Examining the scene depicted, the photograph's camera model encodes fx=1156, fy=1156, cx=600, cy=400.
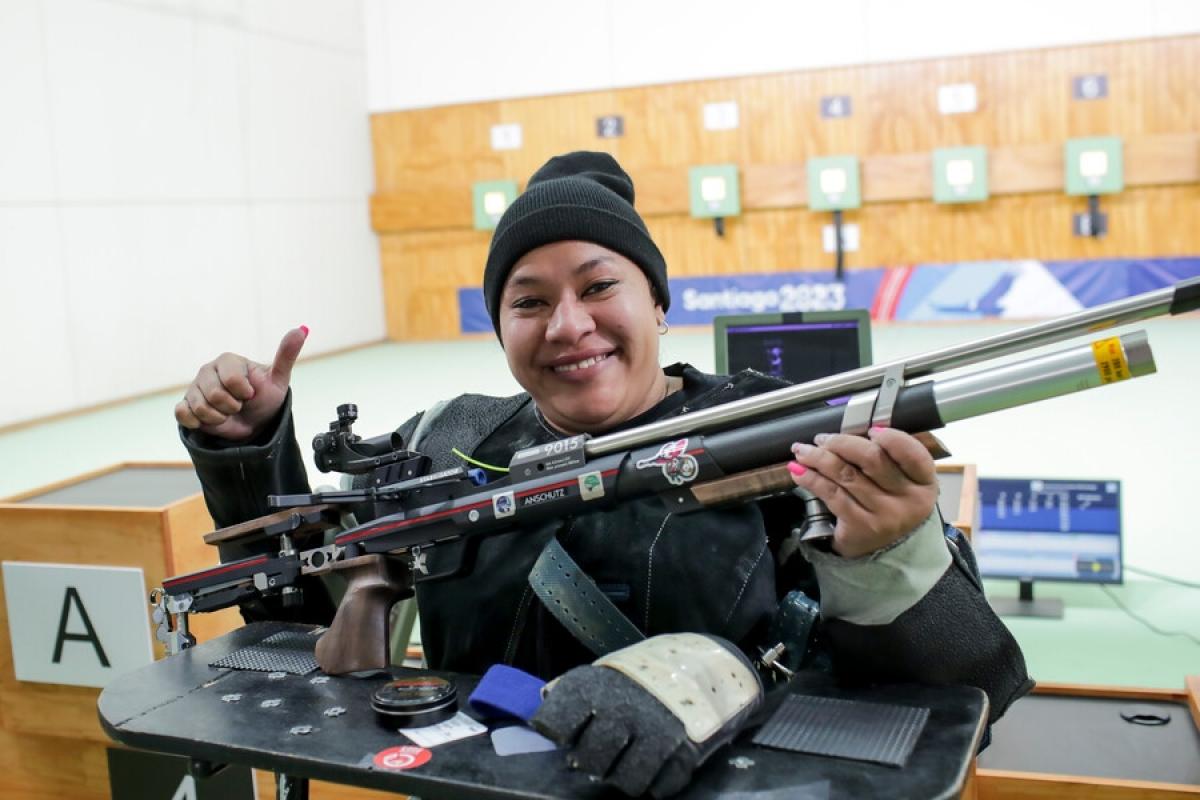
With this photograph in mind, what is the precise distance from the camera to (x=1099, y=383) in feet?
3.38

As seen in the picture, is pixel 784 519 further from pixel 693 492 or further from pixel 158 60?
pixel 158 60

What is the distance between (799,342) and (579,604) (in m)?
1.81

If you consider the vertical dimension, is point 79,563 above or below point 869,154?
below

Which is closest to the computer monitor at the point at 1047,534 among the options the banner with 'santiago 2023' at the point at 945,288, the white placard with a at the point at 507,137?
the banner with 'santiago 2023' at the point at 945,288

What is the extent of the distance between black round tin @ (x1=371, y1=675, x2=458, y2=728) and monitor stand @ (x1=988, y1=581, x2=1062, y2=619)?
7.98 ft

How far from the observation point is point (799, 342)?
9.89 ft

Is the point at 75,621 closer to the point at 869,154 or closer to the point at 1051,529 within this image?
the point at 1051,529

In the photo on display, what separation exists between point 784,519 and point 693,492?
0.80ft

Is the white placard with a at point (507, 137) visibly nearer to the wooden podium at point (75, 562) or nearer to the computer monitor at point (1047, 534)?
the computer monitor at point (1047, 534)

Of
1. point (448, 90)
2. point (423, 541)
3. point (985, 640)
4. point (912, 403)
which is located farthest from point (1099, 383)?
point (448, 90)

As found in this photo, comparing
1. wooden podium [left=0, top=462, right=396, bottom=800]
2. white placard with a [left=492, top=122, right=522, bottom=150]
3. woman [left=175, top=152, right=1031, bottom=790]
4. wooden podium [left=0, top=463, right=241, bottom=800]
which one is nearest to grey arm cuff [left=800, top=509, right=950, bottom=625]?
woman [left=175, top=152, right=1031, bottom=790]

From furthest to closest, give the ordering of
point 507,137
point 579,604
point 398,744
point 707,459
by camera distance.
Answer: point 507,137, point 579,604, point 707,459, point 398,744

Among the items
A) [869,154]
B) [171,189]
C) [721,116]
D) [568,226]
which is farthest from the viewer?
[721,116]

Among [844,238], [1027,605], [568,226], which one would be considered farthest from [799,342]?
[844,238]
